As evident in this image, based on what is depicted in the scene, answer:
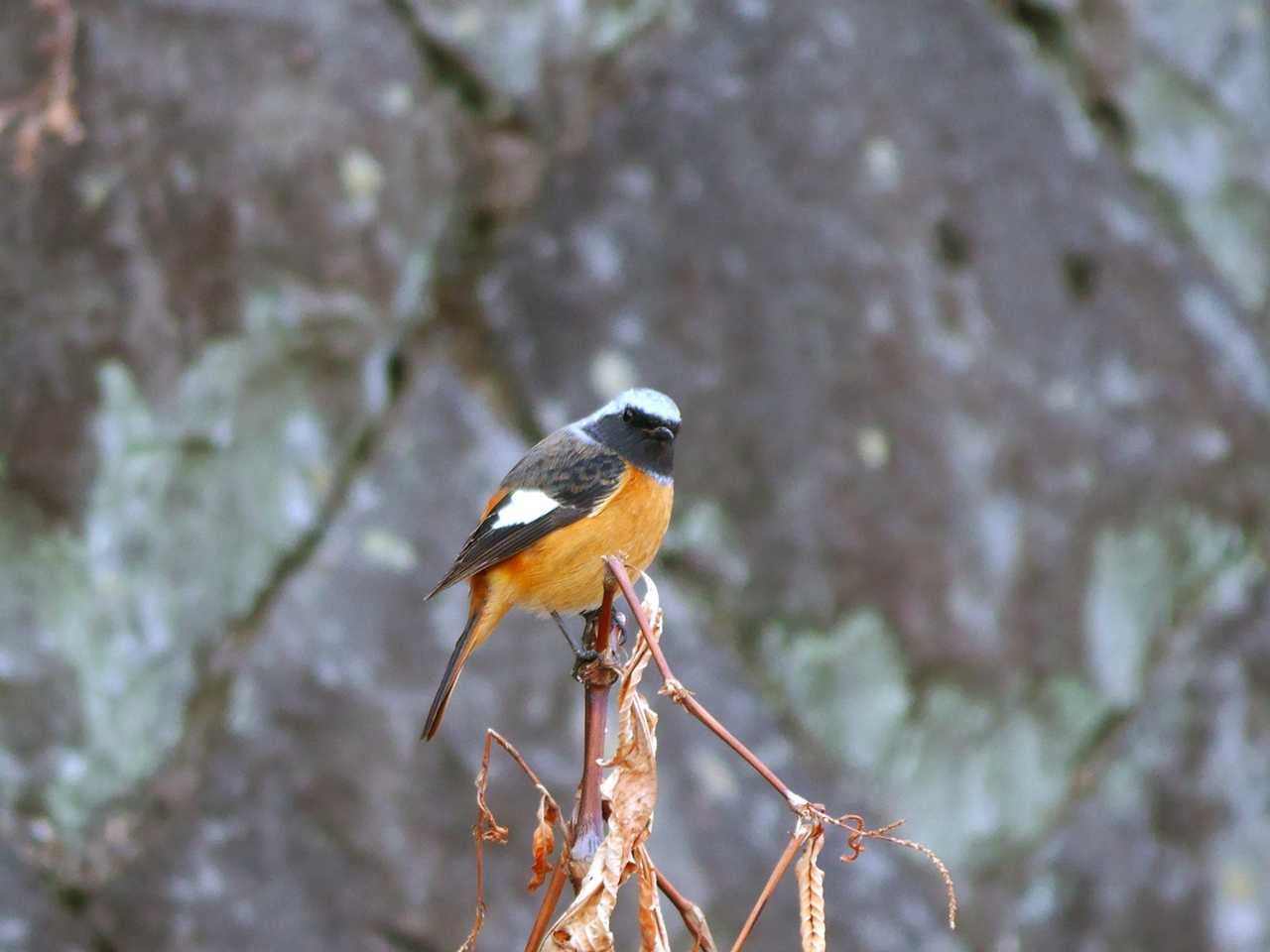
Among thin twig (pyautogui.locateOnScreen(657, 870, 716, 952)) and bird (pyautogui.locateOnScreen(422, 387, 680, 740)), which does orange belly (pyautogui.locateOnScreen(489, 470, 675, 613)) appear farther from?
thin twig (pyautogui.locateOnScreen(657, 870, 716, 952))

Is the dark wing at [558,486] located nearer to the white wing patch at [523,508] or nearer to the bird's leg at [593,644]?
the white wing patch at [523,508]

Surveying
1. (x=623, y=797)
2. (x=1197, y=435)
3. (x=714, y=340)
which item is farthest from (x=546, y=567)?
(x=1197, y=435)

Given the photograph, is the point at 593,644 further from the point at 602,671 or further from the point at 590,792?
A: the point at 590,792

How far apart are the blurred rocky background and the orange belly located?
91 cm

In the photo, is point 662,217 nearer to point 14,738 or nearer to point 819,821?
point 14,738

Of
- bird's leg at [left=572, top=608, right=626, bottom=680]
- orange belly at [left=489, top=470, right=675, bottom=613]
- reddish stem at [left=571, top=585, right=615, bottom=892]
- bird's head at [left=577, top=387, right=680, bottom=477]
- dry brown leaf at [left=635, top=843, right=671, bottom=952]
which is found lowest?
dry brown leaf at [left=635, top=843, right=671, bottom=952]

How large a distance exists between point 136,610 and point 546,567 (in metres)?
1.41

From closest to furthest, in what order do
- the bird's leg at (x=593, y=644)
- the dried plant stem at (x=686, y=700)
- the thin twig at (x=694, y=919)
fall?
1. the dried plant stem at (x=686, y=700)
2. the thin twig at (x=694, y=919)
3. the bird's leg at (x=593, y=644)

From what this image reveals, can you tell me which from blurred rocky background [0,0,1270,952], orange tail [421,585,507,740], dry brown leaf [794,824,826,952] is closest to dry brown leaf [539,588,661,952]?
dry brown leaf [794,824,826,952]

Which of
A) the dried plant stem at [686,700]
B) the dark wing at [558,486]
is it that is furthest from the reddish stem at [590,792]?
the dark wing at [558,486]

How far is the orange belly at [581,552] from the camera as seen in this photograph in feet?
10.2

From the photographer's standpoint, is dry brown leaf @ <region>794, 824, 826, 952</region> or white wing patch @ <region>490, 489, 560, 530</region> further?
white wing patch @ <region>490, 489, 560, 530</region>

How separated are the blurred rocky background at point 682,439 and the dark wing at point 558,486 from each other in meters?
0.90

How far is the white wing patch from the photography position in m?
3.05
